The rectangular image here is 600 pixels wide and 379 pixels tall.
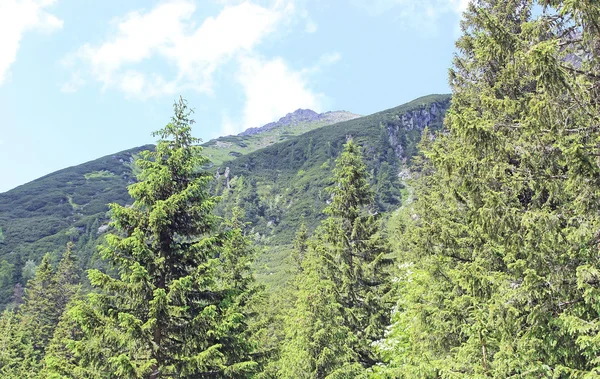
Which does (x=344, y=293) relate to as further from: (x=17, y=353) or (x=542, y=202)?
(x=17, y=353)

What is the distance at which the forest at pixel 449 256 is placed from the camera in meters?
7.29

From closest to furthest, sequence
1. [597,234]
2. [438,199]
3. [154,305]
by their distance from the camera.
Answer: [597,234]
[154,305]
[438,199]

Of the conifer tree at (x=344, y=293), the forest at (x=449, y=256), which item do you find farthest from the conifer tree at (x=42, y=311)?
the conifer tree at (x=344, y=293)

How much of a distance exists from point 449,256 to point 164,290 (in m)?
8.82

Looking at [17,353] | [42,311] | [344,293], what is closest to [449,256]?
[344,293]

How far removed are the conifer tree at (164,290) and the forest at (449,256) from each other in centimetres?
5

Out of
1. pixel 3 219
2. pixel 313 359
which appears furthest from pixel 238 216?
pixel 3 219

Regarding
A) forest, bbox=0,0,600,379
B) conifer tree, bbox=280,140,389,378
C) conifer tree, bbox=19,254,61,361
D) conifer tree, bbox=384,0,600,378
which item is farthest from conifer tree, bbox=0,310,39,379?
conifer tree, bbox=384,0,600,378

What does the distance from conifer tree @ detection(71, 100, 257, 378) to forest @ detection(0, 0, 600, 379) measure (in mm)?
49

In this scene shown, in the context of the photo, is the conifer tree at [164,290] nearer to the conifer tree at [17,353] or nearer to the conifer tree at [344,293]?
the conifer tree at [344,293]

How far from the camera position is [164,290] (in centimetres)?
1088

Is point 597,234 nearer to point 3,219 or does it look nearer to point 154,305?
point 154,305

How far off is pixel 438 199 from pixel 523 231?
726 cm

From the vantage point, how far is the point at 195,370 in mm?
11398
